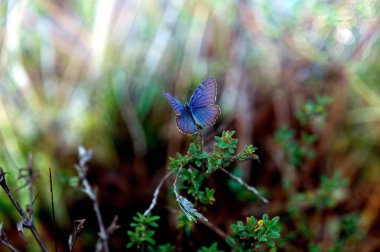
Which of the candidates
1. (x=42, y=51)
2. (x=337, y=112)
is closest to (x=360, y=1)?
(x=337, y=112)

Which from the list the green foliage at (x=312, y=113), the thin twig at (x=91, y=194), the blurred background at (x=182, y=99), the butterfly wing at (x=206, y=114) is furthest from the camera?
the blurred background at (x=182, y=99)

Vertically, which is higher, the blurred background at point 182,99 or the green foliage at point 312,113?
the blurred background at point 182,99

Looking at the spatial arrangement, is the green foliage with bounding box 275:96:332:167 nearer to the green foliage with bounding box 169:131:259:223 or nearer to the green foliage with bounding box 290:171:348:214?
the green foliage with bounding box 290:171:348:214

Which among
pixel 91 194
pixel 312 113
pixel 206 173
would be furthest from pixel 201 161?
pixel 312 113

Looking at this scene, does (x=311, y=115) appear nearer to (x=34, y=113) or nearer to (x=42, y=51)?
(x=34, y=113)

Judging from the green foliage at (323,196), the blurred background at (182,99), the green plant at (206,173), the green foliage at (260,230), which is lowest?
the green foliage at (260,230)

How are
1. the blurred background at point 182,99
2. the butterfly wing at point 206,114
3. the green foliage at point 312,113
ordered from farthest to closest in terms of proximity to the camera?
the blurred background at point 182,99, the green foliage at point 312,113, the butterfly wing at point 206,114

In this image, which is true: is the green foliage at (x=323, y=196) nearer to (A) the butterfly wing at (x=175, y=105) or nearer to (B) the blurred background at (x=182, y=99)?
(B) the blurred background at (x=182, y=99)

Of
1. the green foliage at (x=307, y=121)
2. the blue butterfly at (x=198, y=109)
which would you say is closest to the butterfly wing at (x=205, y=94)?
the blue butterfly at (x=198, y=109)
